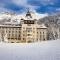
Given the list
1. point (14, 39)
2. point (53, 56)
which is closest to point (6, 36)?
point (14, 39)

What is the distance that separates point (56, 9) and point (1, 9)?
2.80 ft

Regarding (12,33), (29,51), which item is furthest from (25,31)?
(29,51)

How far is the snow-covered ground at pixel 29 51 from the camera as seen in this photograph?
3.82 meters

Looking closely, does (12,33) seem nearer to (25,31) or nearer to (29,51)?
(25,31)

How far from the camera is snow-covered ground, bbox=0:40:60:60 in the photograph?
3816 mm

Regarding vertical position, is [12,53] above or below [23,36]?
below

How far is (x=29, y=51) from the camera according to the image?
3.83m

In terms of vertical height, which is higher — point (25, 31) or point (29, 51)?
point (25, 31)

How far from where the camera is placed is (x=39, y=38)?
3.85 m

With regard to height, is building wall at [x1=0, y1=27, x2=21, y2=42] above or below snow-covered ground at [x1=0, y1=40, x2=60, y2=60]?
above

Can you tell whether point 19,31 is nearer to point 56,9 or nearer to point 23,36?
point 23,36

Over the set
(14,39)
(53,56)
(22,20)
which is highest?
(22,20)

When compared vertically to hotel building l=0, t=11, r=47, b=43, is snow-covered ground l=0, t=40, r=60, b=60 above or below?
below

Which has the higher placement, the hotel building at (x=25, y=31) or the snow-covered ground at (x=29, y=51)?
the hotel building at (x=25, y=31)
